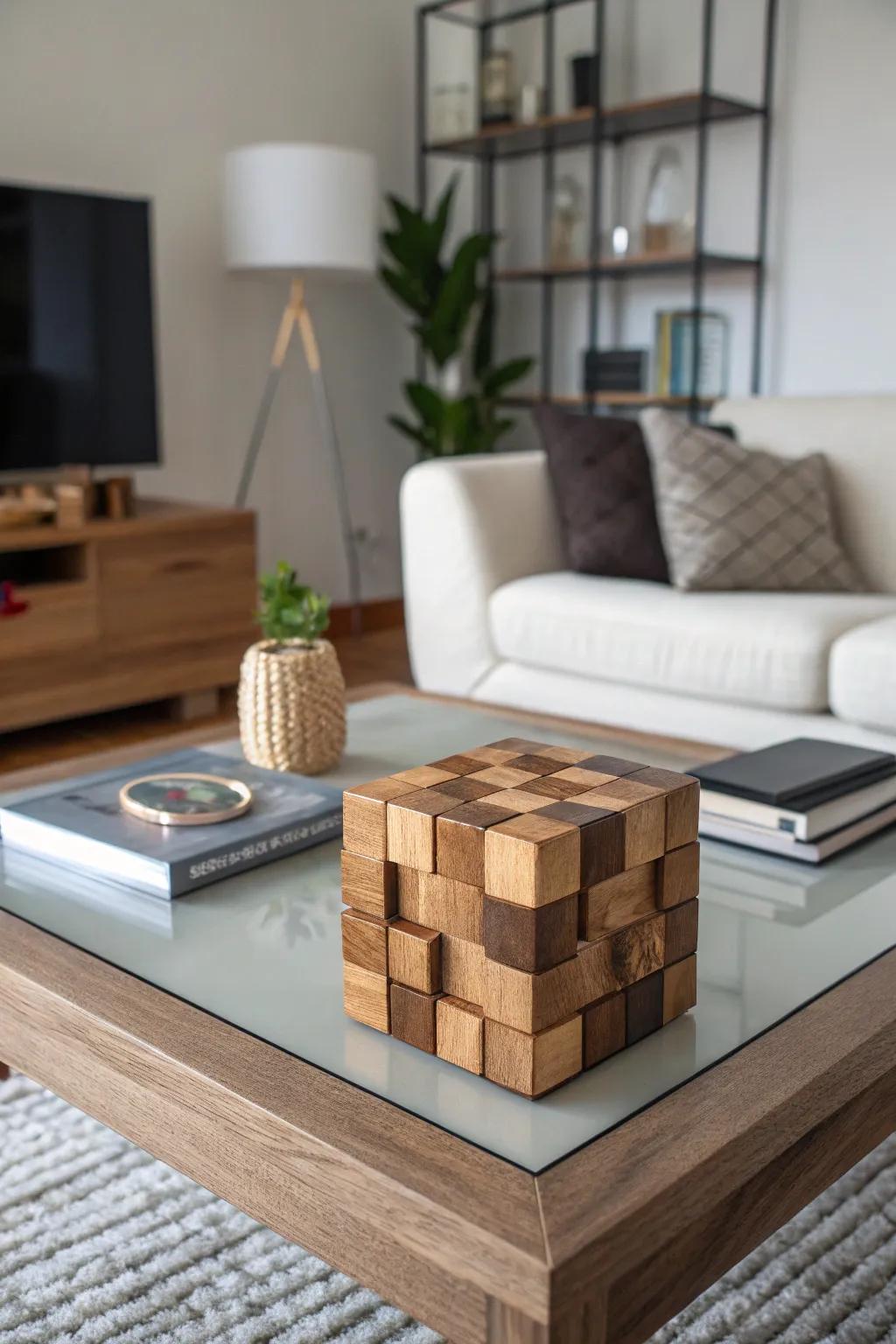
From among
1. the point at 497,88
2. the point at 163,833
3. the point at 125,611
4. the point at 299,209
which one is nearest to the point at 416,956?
the point at 163,833

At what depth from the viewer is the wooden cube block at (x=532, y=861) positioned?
0.77 meters

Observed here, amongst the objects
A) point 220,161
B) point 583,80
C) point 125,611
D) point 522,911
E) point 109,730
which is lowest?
point 109,730

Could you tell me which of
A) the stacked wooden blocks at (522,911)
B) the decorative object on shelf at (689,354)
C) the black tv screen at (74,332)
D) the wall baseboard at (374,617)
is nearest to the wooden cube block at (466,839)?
the stacked wooden blocks at (522,911)

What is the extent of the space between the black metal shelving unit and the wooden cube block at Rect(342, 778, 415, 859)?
323 centimetres

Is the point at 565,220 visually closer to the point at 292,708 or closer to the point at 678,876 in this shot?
the point at 292,708

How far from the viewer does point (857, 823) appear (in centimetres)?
131

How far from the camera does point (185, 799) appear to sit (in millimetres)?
1286

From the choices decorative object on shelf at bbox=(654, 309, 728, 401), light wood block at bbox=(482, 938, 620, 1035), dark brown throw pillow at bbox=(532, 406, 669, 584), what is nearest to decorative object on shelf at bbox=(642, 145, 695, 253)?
decorative object on shelf at bbox=(654, 309, 728, 401)

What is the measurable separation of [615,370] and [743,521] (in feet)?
5.25

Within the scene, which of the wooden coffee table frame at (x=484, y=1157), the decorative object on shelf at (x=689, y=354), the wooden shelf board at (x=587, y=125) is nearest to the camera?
the wooden coffee table frame at (x=484, y=1157)

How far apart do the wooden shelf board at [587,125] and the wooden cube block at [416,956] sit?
341 cm

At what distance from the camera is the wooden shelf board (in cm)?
379

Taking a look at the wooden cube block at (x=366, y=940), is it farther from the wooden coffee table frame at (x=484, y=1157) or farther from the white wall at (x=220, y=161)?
the white wall at (x=220, y=161)

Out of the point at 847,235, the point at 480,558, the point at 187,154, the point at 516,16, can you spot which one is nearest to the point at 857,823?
the point at 480,558
